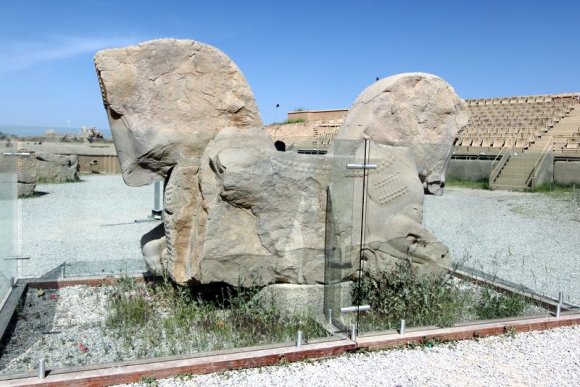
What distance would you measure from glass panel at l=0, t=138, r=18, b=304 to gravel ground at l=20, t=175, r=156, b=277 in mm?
867

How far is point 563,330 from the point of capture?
443cm

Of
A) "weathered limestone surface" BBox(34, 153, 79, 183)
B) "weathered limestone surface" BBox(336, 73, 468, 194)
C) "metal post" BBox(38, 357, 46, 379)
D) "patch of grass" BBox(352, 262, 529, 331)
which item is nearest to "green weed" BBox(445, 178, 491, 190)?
"weathered limestone surface" BBox(336, 73, 468, 194)

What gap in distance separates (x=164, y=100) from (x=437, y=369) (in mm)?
2958

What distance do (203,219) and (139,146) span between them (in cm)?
81

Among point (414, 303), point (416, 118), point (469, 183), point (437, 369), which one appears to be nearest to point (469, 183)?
point (469, 183)

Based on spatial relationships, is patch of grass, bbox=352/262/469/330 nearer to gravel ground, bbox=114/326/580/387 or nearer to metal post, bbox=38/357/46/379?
gravel ground, bbox=114/326/580/387

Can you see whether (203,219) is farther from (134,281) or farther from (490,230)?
(490,230)

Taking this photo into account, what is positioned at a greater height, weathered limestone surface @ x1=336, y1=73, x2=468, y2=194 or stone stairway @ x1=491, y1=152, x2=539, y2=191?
weathered limestone surface @ x1=336, y1=73, x2=468, y2=194

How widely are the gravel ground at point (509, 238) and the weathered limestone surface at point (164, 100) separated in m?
2.36

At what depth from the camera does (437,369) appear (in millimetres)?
3576

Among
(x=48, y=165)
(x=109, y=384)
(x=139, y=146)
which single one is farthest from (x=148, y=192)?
(x=109, y=384)

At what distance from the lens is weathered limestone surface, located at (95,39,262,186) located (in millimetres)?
4199

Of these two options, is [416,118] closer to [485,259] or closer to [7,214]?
[485,259]

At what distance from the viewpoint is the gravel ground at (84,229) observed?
6652 millimetres
